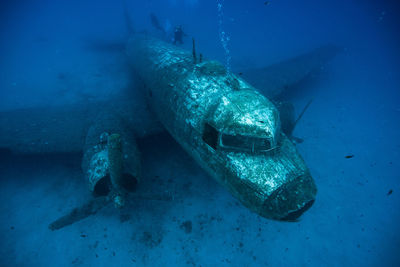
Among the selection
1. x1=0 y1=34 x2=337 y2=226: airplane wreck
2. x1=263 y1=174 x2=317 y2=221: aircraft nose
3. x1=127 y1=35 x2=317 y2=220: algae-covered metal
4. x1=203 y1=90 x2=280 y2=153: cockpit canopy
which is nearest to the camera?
x1=263 y1=174 x2=317 y2=221: aircraft nose

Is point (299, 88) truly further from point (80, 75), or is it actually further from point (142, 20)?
point (142, 20)

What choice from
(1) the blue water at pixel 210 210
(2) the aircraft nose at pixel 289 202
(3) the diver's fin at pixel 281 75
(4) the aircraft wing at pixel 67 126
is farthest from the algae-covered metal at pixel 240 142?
(3) the diver's fin at pixel 281 75

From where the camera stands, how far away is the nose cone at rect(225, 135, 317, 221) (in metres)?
3.91

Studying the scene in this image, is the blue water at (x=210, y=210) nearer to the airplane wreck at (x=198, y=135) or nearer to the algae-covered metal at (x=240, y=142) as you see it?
the airplane wreck at (x=198, y=135)

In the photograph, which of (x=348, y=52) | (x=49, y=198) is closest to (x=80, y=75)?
(x=49, y=198)

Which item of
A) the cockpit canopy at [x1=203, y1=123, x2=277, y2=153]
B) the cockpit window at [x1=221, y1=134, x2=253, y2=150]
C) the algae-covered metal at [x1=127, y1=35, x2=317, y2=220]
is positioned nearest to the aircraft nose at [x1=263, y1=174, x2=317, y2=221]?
the algae-covered metal at [x1=127, y1=35, x2=317, y2=220]

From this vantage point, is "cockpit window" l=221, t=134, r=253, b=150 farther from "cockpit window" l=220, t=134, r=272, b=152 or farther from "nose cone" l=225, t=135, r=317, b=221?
"nose cone" l=225, t=135, r=317, b=221

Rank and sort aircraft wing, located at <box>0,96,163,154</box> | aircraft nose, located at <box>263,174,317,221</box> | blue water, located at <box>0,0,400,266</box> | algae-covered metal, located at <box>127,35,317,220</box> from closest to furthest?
aircraft nose, located at <box>263,174,317,221</box>
algae-covered metal, located at <box>127,35,317,220</box>
blue water, located at <box>0,0,400,266</box>
aircraft wing, located at <box>0,96,163,154</box>

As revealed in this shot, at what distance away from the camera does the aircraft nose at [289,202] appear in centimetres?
385

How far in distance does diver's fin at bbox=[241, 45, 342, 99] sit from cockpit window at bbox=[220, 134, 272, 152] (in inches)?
269

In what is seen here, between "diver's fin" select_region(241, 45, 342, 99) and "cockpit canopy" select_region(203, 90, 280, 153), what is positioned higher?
"cockpit canopy" select_region(203, 90, 280, 153)

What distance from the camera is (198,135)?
5027mm

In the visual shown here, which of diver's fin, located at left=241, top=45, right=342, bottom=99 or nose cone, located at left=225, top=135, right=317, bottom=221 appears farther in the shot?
diver's fin, located at left=241, top=45, right=342, bottom=99

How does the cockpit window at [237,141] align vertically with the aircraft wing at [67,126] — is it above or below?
above
